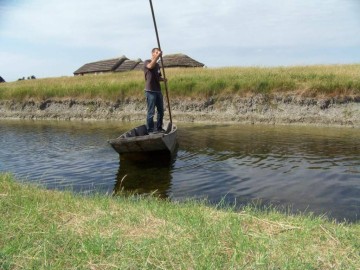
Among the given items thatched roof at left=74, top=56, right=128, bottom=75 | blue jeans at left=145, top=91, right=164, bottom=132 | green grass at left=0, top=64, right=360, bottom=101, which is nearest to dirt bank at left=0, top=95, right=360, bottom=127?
green grass at left=0, top=64, right=360, bottom=101

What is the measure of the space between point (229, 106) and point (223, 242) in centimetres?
2072

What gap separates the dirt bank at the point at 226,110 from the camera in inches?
864

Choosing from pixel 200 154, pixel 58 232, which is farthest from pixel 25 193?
pixel 200 154

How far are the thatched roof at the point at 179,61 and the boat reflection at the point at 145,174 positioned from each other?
28499 millimetres

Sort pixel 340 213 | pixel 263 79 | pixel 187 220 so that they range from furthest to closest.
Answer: pixel 263 79
pixel 340 213
pixel 187 220

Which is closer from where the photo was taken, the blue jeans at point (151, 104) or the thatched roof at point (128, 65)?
the blue jeans at point (151, 104)

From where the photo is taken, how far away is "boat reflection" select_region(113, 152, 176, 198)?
9.38 metres

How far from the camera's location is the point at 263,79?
973 inches

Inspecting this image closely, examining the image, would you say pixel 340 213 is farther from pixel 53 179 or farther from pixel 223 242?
pixel 53 179

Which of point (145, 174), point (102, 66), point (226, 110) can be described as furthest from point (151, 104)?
point (102, 66)

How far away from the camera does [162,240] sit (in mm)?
4484

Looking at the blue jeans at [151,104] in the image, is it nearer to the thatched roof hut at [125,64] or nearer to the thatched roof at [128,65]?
the thatched roof hut at [125,64]

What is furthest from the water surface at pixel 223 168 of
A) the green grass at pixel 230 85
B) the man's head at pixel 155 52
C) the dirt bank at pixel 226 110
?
the green grass at pixel 230 85

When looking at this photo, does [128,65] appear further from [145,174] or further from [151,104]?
[145,174]
